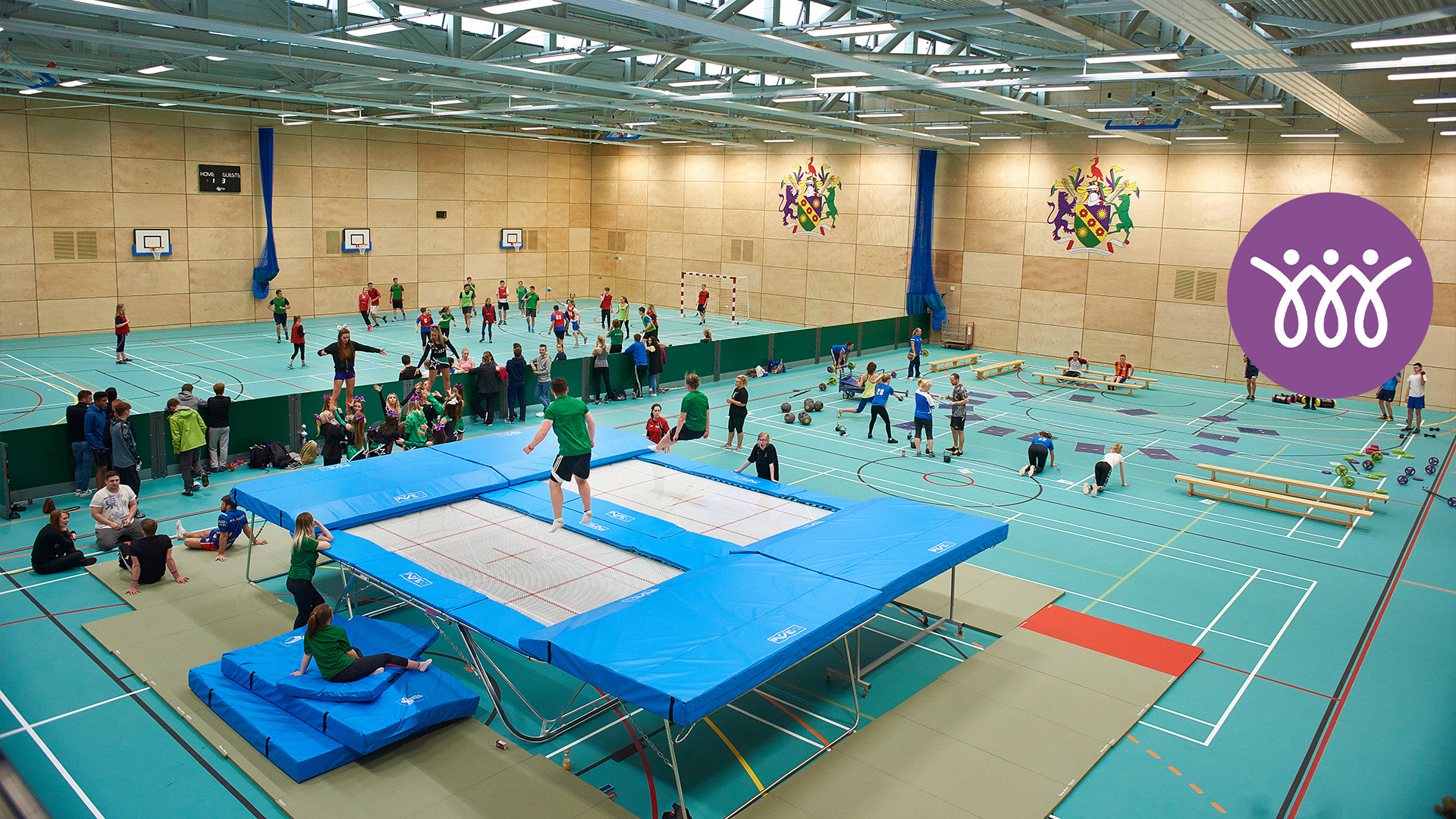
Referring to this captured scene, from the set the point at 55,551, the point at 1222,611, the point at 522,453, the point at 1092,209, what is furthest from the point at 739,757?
the point at 1092,209

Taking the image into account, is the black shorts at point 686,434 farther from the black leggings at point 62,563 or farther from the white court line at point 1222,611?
the black leggings at point 62,563

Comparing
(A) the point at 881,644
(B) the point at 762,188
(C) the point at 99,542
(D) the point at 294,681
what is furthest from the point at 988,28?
(B) the point at 762,188

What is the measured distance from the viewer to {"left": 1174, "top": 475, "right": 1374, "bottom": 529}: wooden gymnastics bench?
16.4 m

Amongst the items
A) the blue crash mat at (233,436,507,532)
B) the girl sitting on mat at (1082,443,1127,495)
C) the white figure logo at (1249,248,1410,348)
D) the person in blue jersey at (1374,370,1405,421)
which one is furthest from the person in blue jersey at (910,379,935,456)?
the person in blue jersey at (1374,370,1405,421)

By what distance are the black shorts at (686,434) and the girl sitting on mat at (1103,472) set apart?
24.0 ft

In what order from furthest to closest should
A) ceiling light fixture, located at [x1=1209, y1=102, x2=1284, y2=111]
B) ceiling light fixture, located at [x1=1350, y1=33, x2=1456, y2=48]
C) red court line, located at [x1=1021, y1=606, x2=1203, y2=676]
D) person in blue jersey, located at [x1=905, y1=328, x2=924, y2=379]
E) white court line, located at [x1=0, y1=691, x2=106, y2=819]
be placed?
person in blue jersey, located at [x1=905, y1=328, x2=924, y2=379] → ceiling light fixture, located at [x1=1209, y1=102, x2=1284, y2=111] → ceiling light fixture, located at [x1=1350, y1=33, x2=1456, y2=48] → red court line, located at [x1=1021, y1=606, x2=1203, y2=676] → white court line, located at [x1=0, y1=691, x2=106, y2=819]

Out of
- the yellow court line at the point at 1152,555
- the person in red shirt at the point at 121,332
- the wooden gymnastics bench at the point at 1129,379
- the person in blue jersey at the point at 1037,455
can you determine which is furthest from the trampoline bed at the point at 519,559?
the wooden gymnastics bench at the point at 1129,379

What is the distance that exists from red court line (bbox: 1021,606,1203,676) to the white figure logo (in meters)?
5.18

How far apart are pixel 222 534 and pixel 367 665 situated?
5531 mm

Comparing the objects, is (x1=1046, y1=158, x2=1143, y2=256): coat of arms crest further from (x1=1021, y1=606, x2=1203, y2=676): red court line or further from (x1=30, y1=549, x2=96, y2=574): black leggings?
(x1=30, y1=549, x2=96, y2=574): black leggings

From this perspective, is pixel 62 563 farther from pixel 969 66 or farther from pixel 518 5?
pixel 969 66

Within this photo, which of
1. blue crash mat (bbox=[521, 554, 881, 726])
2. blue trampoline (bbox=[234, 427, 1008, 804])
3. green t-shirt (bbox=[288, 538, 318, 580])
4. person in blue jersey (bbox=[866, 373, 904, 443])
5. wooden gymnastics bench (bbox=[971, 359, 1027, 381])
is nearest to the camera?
blue crash mat (bbox=[521, 554, 881, 726])

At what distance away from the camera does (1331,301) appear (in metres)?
6.85

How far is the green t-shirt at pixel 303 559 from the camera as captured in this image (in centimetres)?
1032
